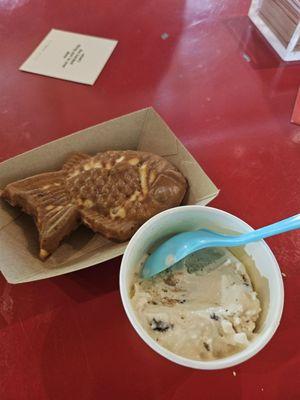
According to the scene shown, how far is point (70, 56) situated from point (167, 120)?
379 millimetres

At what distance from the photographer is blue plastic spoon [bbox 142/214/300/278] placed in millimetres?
512

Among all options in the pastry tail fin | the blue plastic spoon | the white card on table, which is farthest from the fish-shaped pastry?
the white card on table

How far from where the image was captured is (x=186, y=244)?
1.75ft

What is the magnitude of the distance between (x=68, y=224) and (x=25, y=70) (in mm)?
597

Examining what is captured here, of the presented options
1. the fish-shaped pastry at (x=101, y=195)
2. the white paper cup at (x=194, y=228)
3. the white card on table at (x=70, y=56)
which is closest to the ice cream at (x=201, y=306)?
the white paper cup at (x=194, y=228)

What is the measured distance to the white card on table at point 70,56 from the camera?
3.34 ft

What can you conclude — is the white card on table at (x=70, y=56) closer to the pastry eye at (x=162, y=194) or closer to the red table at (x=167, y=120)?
the red table at (x=167, y=120)

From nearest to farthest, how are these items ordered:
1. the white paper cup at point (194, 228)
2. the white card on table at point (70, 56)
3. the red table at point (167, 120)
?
the white paper cup at point (194, 228)
the red table at point (167, 120)
the white card on table at point (70, 56)

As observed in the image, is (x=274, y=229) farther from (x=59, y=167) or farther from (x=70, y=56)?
(x=70, y=56)

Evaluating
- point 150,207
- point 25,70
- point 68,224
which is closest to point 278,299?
point 150,207

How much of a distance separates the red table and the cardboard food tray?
0.05 meters

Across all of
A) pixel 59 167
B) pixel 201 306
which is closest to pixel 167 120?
pixel 59 167

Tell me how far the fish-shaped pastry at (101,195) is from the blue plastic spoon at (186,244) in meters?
0.11

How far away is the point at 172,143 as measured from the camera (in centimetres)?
75
